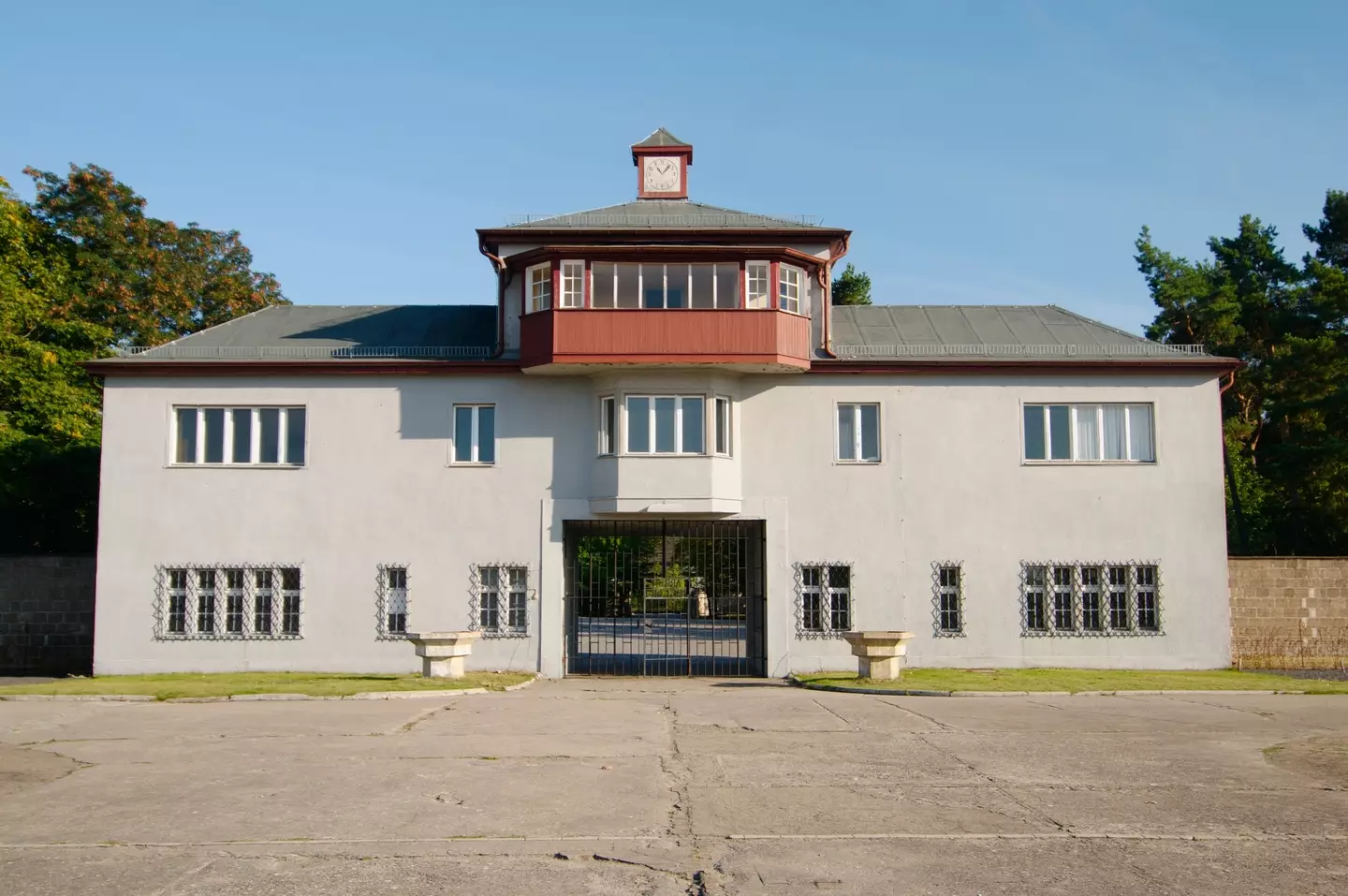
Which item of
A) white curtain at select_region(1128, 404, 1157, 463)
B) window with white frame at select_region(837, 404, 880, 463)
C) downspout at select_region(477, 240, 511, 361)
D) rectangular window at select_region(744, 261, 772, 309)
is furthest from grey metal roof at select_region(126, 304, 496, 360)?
white curtain at select_region(1128, 404, 1157, 463)

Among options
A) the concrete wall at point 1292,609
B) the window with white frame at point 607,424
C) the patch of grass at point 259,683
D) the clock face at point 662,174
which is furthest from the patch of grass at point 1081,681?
the clock face at point 662,174

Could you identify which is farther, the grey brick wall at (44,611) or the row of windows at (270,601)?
the grey brick wall at (44,611)

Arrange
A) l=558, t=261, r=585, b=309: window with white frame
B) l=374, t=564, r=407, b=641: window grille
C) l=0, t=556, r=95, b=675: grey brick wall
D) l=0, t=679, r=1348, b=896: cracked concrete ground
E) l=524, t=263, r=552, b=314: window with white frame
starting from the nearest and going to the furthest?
l=0, t=679, r=1348, b=896: cracked concrete ground → l=558, t=261, r=585, b=309: window with white frame → l=374, t=564, r=407, b=641: window grille → l=524, t=263, r=552, b=314: window with white frame → l=0, t=556, r=95, b=675: grey brick wall

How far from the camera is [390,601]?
966 inches

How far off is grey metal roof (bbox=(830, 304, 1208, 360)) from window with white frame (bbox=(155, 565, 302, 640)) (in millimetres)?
12720

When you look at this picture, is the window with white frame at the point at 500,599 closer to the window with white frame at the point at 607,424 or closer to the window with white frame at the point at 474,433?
the window with white frame at the point at 474,433

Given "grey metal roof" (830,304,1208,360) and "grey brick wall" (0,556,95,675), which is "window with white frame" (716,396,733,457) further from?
"grey brick wall" (0,556,95,675)

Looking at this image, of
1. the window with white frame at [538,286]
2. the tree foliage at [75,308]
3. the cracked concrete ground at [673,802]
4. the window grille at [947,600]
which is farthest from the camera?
the tree foliage at [75,308]

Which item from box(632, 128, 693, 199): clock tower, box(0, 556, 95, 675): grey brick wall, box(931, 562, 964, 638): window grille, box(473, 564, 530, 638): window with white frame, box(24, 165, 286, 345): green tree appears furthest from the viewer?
box(24, 165, 286, 345): green tree

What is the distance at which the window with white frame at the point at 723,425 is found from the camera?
973 inches

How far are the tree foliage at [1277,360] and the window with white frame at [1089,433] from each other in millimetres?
14906

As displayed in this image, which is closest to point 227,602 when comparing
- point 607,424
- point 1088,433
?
point 607,424

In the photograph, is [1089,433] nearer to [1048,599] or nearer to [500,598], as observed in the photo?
[1048,599]

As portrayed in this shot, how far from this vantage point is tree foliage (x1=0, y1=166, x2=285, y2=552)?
3344 centimetres
